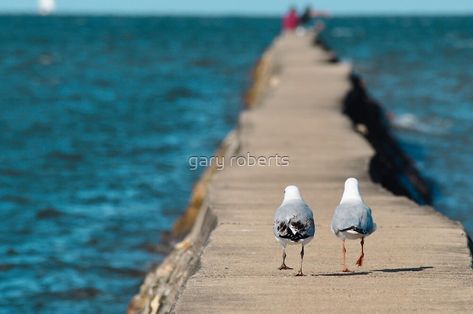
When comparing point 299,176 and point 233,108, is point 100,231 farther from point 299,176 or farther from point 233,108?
point 233,108

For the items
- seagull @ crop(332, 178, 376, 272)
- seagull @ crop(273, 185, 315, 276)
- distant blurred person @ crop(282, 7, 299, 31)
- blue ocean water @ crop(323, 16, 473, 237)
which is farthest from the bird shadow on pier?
distant blurred person @ crop(282, 7, 299, 31)

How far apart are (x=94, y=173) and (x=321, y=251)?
979 cm

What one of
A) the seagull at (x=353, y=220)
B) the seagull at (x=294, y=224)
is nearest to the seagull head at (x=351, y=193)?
the seagull at (x=353, y=220)

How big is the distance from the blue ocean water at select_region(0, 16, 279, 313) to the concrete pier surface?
1563 mm

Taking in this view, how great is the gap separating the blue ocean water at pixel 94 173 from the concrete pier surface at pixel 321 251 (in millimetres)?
1563

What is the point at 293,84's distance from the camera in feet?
60.2

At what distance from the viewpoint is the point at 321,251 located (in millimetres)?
7090

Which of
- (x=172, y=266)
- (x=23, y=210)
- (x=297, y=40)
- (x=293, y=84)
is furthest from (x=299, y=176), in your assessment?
(x=297, y=40)

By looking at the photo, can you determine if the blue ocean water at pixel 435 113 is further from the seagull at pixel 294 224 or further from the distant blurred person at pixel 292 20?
the seagull at pixel 294 224

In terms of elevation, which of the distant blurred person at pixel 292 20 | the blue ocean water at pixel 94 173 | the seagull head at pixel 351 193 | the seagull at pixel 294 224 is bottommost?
the seagull at pixel 294 224

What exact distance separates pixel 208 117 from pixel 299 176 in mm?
14712

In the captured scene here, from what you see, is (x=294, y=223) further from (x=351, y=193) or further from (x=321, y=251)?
(x=321, y=251)

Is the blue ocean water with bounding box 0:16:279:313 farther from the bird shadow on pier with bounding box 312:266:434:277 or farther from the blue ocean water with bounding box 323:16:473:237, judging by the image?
the bird shadow on pier with bounding box 312:266:434:277

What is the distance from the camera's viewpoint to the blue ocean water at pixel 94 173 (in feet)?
34.9
